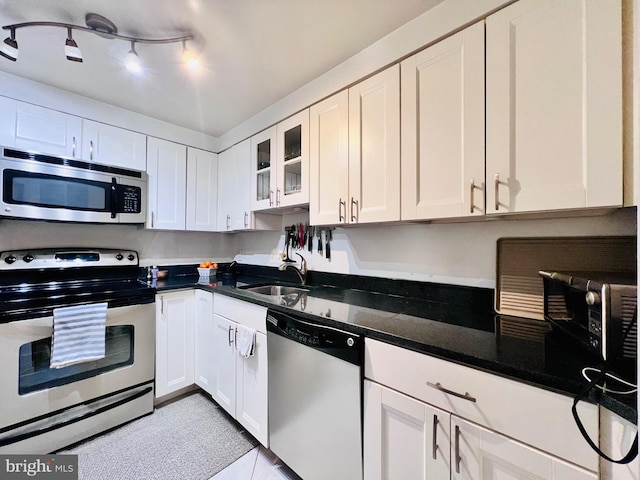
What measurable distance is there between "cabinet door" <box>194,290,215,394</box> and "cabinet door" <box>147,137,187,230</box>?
0.73m

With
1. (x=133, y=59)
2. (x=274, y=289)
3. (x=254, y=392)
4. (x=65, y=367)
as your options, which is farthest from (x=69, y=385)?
(x=133, y=59)

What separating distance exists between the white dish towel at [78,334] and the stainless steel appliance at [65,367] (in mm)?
47

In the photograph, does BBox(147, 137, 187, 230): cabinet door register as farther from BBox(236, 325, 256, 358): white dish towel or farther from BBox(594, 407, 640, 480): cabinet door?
BBox(594, 407, 640, 480): cabinet door

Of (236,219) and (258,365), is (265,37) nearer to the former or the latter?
(236,219)

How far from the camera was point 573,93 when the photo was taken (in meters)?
0.86

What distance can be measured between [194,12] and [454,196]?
4.70 ft

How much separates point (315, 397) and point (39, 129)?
2433 mm

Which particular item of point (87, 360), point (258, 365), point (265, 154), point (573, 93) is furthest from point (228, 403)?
point (573, 93)

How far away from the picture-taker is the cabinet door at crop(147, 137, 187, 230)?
2.21 metres

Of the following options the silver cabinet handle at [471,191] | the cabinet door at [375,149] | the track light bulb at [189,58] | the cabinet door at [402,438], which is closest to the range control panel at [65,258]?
the track light bulb at [189,58]

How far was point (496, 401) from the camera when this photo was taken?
745 mm

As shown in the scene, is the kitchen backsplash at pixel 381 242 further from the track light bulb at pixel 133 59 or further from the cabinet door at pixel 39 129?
the track light bulb at pixel 133 59

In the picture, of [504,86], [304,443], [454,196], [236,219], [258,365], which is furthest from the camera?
[236,219]

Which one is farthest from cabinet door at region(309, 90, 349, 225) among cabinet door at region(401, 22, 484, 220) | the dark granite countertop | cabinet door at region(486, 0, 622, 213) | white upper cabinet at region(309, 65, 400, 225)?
cabinet door at region(486, 0, 622, 213)
